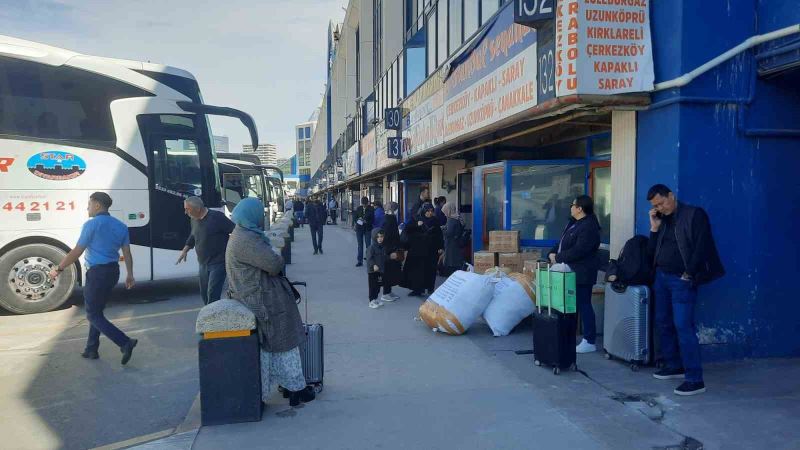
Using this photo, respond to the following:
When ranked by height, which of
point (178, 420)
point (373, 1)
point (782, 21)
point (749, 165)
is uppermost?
point (373, 1)

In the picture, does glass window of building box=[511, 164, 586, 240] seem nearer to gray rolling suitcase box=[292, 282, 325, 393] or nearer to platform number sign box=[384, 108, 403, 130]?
gray rolling suitcase box=[292, 282, 325, 393]

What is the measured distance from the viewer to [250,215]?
4.67m

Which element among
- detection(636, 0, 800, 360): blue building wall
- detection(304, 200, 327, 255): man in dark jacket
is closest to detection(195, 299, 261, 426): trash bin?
detection(636, 0, 800, 360): blue building wall

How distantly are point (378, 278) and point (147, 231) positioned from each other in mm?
4301

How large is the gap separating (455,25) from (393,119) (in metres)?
4.62

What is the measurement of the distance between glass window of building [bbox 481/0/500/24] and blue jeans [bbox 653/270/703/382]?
244 inches

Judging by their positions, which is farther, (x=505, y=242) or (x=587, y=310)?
(x=505, y=242)

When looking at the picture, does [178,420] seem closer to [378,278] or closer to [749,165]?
[378,278]

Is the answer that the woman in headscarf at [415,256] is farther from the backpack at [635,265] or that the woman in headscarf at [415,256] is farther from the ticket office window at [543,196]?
the backpack at [635,265]

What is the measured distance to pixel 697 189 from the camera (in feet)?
18.8

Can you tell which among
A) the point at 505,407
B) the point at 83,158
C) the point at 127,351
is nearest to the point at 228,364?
the point at 505,407

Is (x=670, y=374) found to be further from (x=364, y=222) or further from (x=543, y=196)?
(x=364, y=222)

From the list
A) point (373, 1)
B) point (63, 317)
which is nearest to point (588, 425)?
point (63, 317)

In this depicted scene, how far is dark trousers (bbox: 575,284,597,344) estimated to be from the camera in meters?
6.44
